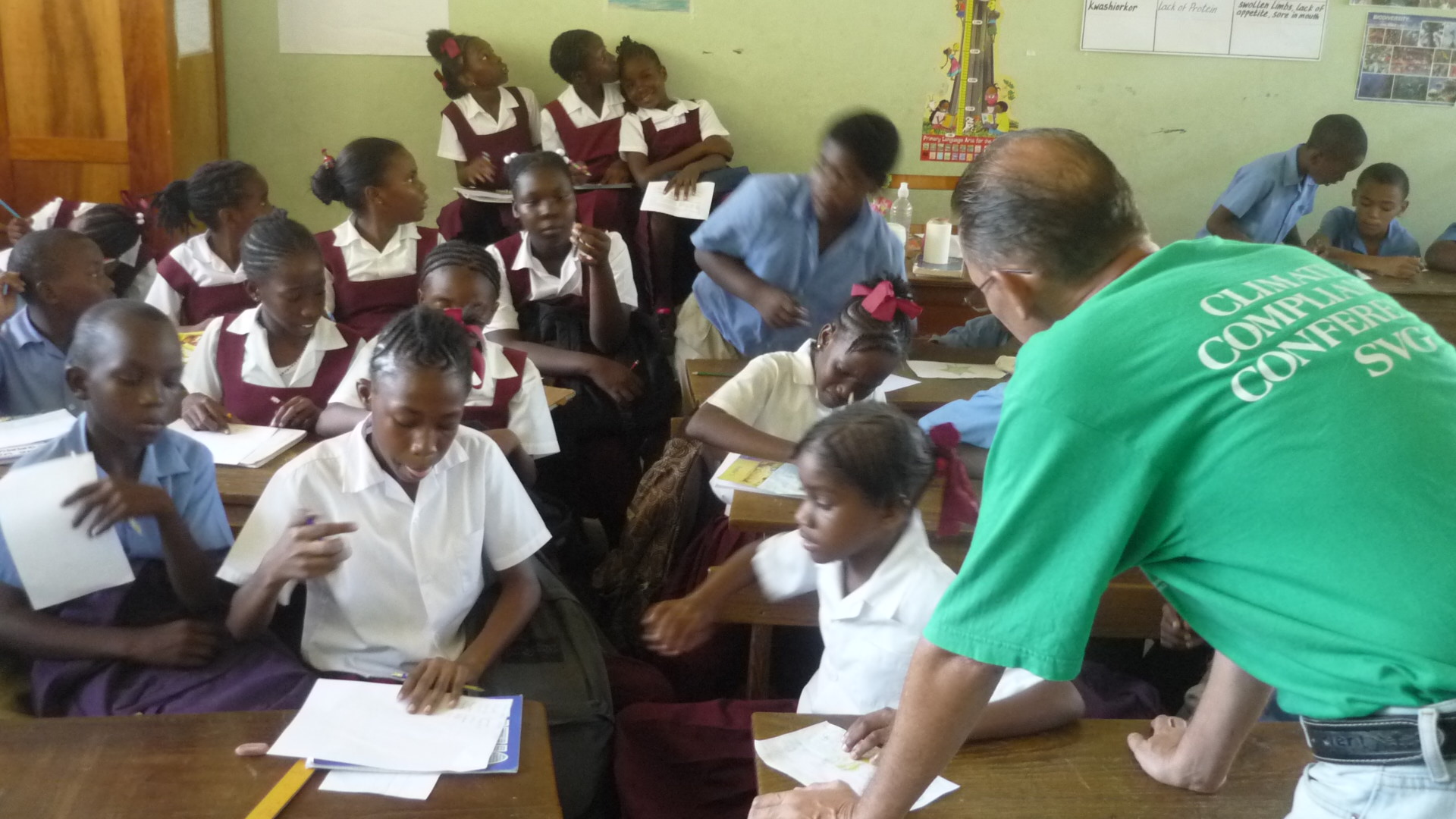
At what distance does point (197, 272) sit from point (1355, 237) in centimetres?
459

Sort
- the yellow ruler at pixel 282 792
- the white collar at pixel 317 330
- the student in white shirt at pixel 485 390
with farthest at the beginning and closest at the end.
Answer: the white collar at pixel 317 330 < the student in white shirt at pixel 485 390 < the yellow ruler at pixel 282 792

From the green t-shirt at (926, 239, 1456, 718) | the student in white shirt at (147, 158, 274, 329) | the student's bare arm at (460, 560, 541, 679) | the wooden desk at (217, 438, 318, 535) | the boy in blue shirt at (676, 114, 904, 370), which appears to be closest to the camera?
the green t-shirt at (926, 239, 1456, 718)

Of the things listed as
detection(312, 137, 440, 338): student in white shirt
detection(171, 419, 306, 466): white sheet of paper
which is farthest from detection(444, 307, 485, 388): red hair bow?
detection(312, 137, 440, 338): student in white shirt

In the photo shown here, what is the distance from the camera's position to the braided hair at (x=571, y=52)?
4.54m

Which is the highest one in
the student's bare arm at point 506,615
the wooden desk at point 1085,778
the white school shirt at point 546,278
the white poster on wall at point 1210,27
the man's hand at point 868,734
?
the white poster on wall at point 1210,27

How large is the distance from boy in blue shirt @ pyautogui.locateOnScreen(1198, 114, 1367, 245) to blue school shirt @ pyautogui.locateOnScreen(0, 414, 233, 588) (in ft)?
13.4

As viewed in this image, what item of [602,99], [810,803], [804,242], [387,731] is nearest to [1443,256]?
[804,242]

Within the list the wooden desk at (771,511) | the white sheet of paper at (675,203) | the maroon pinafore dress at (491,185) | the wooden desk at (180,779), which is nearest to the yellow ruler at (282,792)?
the wooden desk at (180,779)

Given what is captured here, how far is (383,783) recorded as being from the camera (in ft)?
4.02

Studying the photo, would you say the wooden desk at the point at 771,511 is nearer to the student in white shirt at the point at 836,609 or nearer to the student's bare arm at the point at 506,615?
the student in white shirt at the point at 836,609

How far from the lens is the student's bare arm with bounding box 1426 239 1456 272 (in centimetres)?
479

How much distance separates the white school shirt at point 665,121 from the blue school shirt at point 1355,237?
270 centimetres

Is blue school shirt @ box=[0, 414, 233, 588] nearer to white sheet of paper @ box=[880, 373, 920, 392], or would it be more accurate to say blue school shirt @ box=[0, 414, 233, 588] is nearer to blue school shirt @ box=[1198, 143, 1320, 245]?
white sheet of paper @ box=[880, 373, 920, 392]

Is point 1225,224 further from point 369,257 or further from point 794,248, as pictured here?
point 369,257
